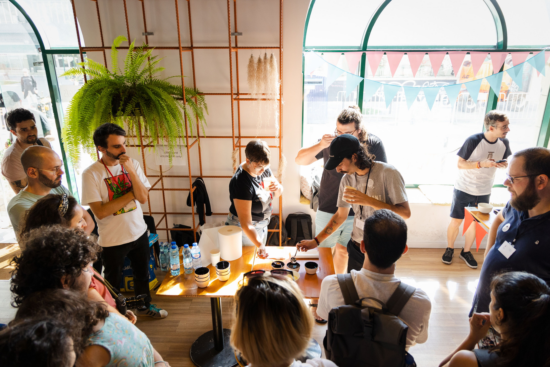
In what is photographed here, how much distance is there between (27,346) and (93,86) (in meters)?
2.47

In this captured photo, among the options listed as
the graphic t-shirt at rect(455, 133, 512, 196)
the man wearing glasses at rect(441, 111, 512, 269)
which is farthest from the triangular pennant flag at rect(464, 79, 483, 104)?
the graphic t-shirt at rect(455, 133, 512, 196)

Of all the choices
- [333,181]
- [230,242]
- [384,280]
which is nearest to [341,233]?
[333,181]

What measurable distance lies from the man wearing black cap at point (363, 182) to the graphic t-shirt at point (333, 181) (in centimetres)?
61

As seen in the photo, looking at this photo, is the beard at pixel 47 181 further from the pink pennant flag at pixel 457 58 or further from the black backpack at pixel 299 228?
the pink pennant flag at pixel 457 58

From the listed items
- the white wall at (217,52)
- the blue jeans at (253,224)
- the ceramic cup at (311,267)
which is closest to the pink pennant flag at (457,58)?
the white wall at (217,52)

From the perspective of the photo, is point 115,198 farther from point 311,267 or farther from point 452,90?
point 452,90

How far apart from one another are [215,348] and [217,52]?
3014mm

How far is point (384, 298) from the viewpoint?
4.39ft

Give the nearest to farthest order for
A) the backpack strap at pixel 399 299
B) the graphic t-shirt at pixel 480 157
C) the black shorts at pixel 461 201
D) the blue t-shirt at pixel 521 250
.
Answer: the backpack strap at pixel 399 299, the blue t-shirt at pixel 521 250, the graphic t-shirt at pixel 480 157, the black shorts at pixel 461 201

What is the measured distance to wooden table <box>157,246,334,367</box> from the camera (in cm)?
208

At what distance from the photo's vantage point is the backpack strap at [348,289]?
133cm

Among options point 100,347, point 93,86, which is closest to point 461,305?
point 100,347

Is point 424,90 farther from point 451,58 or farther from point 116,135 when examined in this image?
point 116,135

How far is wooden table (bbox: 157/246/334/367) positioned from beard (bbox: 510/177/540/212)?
1197 millimetres
